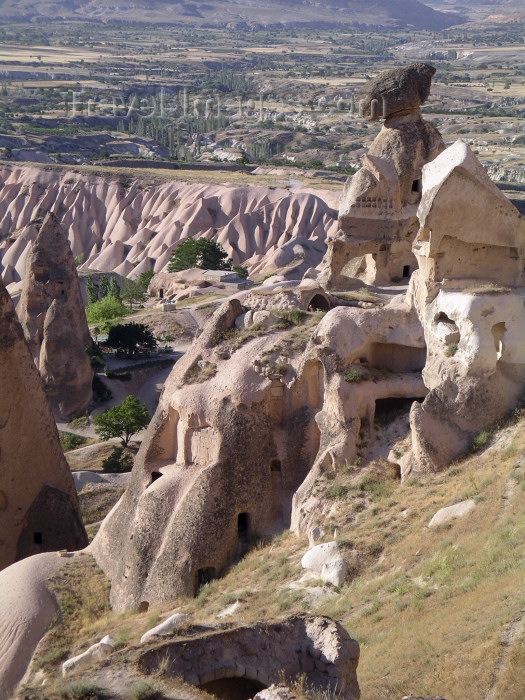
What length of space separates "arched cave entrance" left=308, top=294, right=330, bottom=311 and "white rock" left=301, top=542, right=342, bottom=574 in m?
8.20

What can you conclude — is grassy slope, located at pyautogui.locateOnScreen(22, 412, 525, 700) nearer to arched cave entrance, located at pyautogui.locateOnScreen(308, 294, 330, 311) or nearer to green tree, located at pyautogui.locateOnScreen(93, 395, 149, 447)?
arched cave entrance, located at pyautogui.locateOnScreen(308, 294, 330, 311)

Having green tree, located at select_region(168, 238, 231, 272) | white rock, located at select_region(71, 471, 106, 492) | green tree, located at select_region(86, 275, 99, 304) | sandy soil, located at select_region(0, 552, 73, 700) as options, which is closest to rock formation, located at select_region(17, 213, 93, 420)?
white rock, located at select_region(71, 471, 106, 492)

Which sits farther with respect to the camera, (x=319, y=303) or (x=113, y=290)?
(x=113, y=290)

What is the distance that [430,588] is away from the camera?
1538cm

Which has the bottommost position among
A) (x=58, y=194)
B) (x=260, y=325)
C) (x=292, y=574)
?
(x=58, y=194)

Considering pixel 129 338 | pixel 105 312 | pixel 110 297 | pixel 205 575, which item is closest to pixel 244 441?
pixel 205 575

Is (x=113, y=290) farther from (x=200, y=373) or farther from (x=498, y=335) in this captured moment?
(x=498, y=335)

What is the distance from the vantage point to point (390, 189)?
104ft

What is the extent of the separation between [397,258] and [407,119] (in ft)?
13.9

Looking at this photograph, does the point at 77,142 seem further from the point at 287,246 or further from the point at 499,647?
the point at 499,647

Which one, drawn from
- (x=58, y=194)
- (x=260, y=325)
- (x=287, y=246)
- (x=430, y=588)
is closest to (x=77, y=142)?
(x=58, y=194)

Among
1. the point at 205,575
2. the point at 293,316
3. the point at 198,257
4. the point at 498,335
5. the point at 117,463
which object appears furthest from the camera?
the point at 198,257

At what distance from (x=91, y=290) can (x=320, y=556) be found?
49765mm

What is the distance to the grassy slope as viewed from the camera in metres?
12.5
